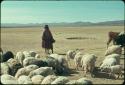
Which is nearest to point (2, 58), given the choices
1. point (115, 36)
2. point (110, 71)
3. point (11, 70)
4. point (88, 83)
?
point (11, 70)

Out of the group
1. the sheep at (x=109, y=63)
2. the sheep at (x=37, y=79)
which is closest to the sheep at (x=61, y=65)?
the sheep at (x=109, y=63)

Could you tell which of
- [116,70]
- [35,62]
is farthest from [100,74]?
[35,62]

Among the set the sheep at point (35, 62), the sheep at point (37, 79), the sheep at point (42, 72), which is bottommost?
the sheep at point (37, 79)

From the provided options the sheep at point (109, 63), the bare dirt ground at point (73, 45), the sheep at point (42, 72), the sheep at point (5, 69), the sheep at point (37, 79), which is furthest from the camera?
the sheep at point (109, 63)

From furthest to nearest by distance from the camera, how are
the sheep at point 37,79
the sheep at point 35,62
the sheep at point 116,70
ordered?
the sheep at point 35,62, the sheep at point 116,70, the sheep at point 37,79

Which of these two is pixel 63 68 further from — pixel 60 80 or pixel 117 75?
pixel 60 80

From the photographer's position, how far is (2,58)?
Answer: 13.2 m

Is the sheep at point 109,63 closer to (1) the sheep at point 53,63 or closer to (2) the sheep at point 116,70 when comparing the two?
(2) the sheep at point 116,70

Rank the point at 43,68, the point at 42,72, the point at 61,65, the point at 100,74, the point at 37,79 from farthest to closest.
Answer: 1. the point at 61,65
2. the point at 100,74
3. the point at 43,68
4. the point at 42,72
5. the point at 37,79

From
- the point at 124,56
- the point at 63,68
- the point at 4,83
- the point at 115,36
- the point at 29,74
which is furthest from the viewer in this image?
the point at 115,36

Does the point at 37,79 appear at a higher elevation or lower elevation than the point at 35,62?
lower

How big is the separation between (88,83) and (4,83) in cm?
218

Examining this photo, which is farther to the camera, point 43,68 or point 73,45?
point 73,45

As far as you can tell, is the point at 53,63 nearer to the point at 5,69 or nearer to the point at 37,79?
the point at 5,69
